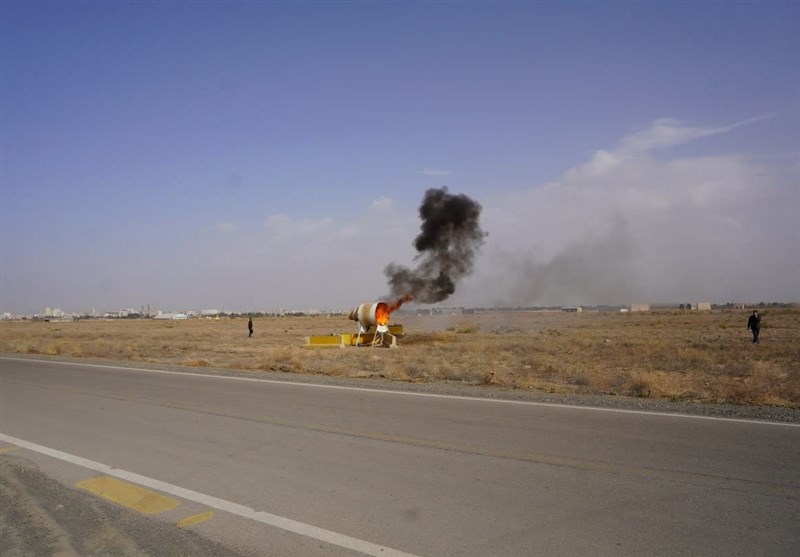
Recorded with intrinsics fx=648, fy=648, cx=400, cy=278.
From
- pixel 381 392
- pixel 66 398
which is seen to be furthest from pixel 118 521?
pixel 66 398

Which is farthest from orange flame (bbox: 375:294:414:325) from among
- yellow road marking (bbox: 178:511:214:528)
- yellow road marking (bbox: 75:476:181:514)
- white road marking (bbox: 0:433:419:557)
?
yellow road marking (bbox: 178:511:214:528)

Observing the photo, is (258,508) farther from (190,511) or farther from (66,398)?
(66,398)

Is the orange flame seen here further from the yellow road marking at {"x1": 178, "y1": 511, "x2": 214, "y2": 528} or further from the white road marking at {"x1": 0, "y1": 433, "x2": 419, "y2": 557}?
the yellow road marking at {"x1": 178, "y1": 511, "x2": 214, "y2": 528}

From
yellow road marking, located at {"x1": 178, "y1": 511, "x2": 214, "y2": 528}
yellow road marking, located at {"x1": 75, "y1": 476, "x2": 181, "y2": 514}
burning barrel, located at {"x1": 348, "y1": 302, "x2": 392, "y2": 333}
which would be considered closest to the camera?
yellow road marking, located at {"x1": 178, "y1": 511, "x2": 214, "y2": 528}

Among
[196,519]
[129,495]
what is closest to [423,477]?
[196,519]

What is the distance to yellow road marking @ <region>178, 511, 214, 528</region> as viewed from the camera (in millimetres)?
6141

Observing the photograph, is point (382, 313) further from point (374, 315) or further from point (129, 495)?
point (129, 495)

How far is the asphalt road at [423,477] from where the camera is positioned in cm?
550

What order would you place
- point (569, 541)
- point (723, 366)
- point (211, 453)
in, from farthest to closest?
point (723, 366) → point (211, 453) → point (569, 541)

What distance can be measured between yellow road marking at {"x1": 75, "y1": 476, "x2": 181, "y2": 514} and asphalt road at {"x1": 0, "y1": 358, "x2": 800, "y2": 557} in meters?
0.09

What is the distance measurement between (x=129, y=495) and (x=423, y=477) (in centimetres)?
328

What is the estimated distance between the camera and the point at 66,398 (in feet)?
50.4

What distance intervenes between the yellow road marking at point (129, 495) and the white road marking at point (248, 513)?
0.14m

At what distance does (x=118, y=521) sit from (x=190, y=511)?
67 cm
